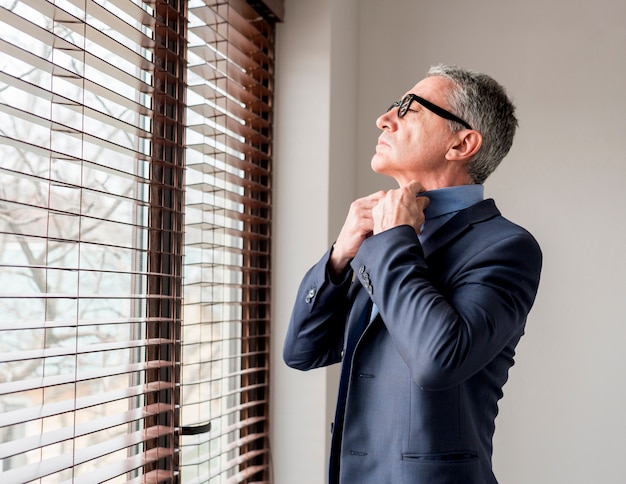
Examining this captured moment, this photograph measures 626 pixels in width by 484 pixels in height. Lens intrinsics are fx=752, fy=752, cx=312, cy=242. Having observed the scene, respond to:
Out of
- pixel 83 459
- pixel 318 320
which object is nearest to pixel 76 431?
pixel 83 459

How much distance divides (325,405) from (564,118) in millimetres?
1275

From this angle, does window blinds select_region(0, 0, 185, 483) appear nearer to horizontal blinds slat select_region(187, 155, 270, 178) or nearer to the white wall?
horizontal blinds slat select_region(187, 155, 270, 178)

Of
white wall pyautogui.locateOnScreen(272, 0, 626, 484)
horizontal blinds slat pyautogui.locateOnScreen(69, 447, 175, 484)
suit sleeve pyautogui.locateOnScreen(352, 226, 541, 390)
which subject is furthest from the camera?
white wall pyautogui.locateOnScreen(272, 0, 626, 484)

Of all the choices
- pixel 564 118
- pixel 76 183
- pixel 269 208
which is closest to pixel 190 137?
pixel 269 208

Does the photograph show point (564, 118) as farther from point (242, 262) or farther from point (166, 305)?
point (166, 305)

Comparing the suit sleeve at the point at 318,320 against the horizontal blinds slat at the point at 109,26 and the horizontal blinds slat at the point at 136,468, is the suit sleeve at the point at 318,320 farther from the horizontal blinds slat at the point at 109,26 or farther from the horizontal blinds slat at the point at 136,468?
the horizontal blinds slat at the point at 109,26

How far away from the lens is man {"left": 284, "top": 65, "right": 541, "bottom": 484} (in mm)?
1194

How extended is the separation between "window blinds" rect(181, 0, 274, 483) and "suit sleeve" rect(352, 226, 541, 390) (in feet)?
2.65

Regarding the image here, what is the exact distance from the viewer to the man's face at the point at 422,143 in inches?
56.6

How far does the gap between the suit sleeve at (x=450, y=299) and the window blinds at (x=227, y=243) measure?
81 cm

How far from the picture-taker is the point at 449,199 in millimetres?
1420

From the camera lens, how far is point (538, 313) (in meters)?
2.57

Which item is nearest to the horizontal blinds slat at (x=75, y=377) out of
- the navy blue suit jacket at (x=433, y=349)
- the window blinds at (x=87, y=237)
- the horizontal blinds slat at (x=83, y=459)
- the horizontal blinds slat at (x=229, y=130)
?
the window blinds at (x=87, y=237)

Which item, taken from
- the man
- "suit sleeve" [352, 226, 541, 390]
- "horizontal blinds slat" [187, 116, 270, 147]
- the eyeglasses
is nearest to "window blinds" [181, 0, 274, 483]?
"horizontal blinds slat" [187, 116, 270, 147]
